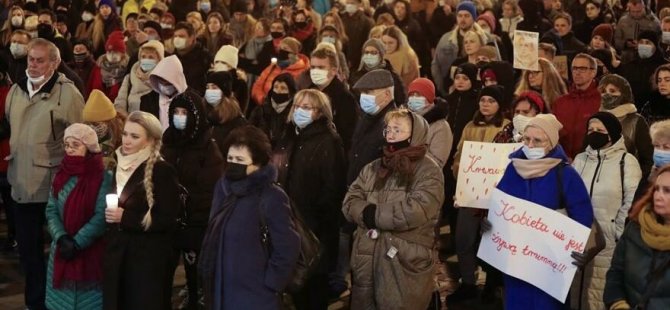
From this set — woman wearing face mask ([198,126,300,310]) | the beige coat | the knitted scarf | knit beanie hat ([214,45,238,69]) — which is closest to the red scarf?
the beige coat

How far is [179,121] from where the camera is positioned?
8516 millimetres

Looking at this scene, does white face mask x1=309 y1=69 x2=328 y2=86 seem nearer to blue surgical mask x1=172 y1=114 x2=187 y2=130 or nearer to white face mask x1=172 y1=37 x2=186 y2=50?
blue surgical mask x1=172 y1=114 x2=187 y2=130

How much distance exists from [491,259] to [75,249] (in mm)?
2793

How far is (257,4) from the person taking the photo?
2041 centimetres

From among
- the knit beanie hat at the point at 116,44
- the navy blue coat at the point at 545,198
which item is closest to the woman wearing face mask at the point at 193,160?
the navy blue coat at the point at 545,198

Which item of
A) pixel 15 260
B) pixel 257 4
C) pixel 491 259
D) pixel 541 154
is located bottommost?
pixel 15 260

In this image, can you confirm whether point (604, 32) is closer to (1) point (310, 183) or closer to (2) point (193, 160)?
(1) point (310, 183)

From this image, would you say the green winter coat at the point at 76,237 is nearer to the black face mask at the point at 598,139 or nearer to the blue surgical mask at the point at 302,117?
the blue surgical mask at the point at 302,117

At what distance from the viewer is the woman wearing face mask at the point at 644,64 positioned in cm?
1216

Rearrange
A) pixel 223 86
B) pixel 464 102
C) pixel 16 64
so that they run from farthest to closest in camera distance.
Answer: pixel 16 64 → pixel 464 102 → pixel 223 86

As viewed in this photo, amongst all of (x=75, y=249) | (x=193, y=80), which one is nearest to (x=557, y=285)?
(x=75, y=249)

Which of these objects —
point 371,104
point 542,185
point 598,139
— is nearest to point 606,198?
point 598,139

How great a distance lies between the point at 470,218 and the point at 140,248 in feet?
9.41

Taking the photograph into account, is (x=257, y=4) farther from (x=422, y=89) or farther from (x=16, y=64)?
(x=422, y=89)
